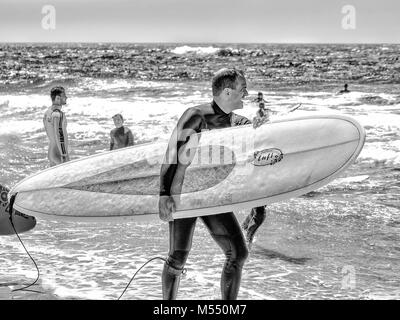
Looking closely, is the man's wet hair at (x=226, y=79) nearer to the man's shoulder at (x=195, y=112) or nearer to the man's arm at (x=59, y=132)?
the man's shoulder at (x=195, y=112)

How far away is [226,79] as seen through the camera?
3666 mm

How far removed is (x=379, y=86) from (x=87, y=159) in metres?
31.2

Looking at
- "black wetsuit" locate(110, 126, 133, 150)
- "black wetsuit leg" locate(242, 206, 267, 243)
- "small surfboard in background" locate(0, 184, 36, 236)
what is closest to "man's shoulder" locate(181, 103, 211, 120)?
"small surfboard in background" locate(0, 184, 36, 236)

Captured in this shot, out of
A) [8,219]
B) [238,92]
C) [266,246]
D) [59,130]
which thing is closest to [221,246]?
[238,92]

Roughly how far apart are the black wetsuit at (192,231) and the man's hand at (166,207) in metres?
0.03

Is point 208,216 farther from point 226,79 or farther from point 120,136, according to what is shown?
point 120,136

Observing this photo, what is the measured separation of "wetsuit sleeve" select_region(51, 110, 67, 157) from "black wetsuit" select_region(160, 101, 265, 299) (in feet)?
10.5

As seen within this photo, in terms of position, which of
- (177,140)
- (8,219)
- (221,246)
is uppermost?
(177,140)

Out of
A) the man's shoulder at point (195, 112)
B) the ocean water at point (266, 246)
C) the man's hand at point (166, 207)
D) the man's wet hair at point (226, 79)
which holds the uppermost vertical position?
the man's wet hair at point (226, 79)

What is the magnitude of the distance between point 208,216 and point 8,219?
7.20 feet

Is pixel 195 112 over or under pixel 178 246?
over

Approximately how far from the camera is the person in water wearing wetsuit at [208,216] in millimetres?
3654

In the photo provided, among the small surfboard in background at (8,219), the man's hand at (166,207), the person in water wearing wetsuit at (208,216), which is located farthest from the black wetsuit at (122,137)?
the man's hand at (166,207)

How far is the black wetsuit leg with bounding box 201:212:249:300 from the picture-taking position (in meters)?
3.68
